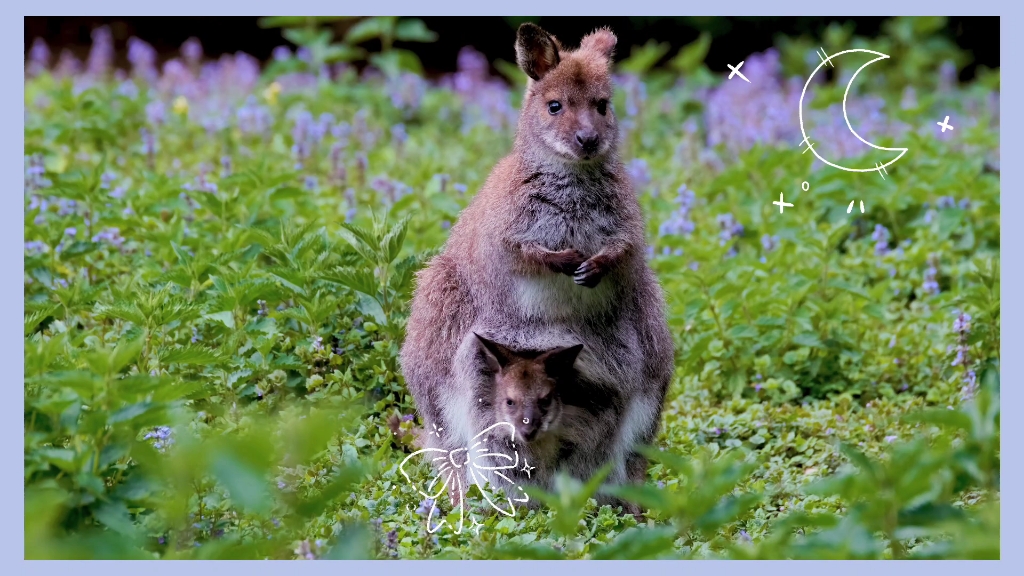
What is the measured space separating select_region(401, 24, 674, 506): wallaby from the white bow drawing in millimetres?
53

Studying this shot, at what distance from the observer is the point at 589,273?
4.38m

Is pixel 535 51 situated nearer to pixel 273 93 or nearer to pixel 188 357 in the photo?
pixel 188 357

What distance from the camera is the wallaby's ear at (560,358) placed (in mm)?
4402

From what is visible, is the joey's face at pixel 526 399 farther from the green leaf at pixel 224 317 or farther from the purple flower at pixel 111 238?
the purple flower at pixel 111 238

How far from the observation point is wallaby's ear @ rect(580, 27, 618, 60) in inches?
188

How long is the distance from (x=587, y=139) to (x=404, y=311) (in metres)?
1.33

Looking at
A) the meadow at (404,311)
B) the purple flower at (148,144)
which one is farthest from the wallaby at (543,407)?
the purple flower at (148,144)

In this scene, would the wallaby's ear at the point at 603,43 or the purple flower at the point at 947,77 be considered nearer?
the wallaby's ear at the point at 603,43

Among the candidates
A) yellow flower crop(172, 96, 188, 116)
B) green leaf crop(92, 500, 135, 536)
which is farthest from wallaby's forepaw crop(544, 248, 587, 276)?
yellow flower crop(172, 96, 188, 116)

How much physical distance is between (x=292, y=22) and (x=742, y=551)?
7.76m

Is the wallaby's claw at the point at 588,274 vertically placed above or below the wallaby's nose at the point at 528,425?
above

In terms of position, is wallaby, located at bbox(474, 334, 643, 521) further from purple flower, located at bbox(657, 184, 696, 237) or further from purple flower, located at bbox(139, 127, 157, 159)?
purple flower, located at bbox(139, 127, 157, 159)

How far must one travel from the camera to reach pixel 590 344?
4.55 meters

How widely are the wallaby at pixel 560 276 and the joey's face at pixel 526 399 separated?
0.41 ft
